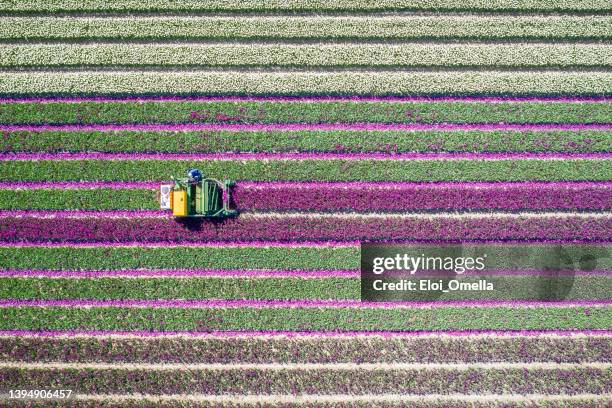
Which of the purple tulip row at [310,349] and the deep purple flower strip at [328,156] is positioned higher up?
the deep purple flower strip at [328,156]

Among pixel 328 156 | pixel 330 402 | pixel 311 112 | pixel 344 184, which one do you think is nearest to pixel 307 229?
pixel 344 184

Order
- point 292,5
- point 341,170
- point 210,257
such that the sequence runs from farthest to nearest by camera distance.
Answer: point 292,5, point 341,170, point 210,257

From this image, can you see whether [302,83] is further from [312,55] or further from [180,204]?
[180,204]

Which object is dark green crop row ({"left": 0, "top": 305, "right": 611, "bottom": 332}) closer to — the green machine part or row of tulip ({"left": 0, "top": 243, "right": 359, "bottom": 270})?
row of tulip ({"left": 0, "top": 243, "right": 359, "bottom": 270})

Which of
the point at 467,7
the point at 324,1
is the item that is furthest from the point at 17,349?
the point at 467,7

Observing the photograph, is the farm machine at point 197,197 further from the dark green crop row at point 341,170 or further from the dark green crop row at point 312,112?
the dark green crop row at point 312,112

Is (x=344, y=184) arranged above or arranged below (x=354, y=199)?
above

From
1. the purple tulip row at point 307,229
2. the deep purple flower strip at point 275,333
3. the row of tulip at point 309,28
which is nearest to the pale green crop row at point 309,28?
the row of tulip at point 309,28
